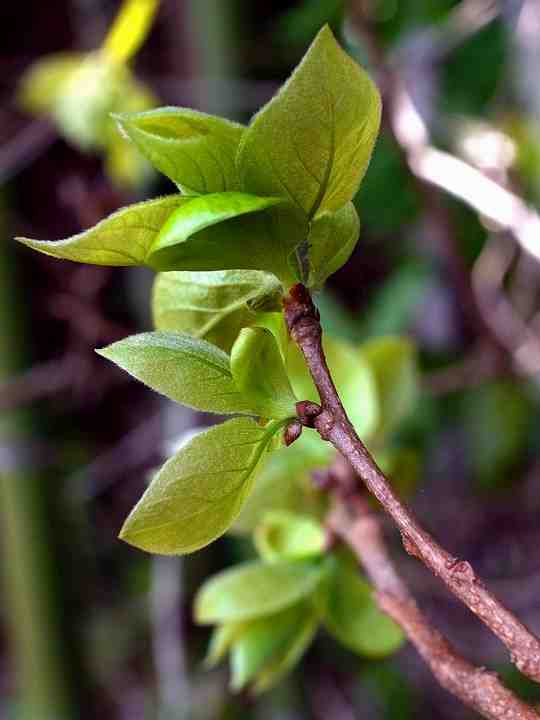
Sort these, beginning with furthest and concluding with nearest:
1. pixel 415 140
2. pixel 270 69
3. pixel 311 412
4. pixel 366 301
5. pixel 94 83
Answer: pixel 366 301 < pixel 270 69 < pixel 94 83 < pixel 415 140 < pixel 311 412

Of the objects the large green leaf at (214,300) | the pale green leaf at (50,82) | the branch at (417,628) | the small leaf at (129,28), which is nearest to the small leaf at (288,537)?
the branch at (417,628)

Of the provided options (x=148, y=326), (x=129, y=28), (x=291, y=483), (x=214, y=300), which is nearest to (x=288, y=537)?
(x=291, y=483)

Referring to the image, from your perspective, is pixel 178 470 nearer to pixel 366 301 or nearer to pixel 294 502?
pixel 294 502

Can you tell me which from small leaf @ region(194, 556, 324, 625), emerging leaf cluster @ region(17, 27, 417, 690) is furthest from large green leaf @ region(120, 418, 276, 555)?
small leaf @ region(194, 556, 324, 625)

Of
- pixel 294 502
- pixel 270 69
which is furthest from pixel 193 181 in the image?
pixel 270 69

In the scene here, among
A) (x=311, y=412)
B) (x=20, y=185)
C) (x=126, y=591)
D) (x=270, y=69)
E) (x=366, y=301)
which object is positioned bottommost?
(x=311, y=412)

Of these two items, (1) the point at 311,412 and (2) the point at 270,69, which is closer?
(1) the point at 311,412

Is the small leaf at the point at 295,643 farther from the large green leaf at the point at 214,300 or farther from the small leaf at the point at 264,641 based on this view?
the large green leaf at the point at 214,300

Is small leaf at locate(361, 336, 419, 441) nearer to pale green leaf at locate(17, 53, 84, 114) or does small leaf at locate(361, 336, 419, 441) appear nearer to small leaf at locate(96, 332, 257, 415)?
small leaf at locate(96, 332, 257, 415)
